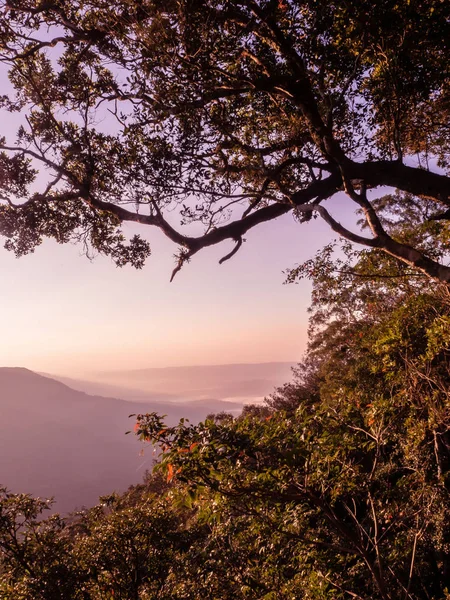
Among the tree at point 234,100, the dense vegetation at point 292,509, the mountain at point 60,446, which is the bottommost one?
the mountain at point 60,446

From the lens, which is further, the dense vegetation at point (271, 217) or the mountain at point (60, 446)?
the mountain at point (60, 446)

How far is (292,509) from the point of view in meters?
4.02

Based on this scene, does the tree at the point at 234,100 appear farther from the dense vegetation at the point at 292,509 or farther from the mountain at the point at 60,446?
the mountain at the point at 60,446

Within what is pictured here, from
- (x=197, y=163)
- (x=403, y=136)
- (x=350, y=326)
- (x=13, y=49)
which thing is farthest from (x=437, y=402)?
(x=350, y=326)

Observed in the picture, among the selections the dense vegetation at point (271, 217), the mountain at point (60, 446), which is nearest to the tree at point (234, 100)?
the dense vegetation at point (271, 217)

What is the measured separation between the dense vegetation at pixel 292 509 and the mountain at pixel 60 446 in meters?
89.8

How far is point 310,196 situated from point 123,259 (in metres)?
4.87

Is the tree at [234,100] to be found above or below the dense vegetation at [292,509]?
above

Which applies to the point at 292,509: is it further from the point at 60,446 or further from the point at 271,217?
the point at 60,446

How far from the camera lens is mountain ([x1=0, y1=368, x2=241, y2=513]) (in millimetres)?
111000

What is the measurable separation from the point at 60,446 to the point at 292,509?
540 ft

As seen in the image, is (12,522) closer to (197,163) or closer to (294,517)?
(294,517)

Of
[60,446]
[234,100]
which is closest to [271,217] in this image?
[234,100]

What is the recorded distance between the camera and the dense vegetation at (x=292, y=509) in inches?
115
